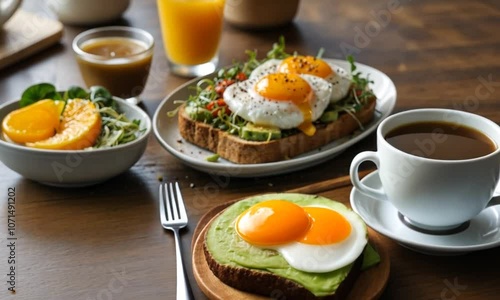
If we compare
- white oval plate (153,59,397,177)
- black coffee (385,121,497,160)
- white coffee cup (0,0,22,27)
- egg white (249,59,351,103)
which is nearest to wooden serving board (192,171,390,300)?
black coffee (385,121,497,160)

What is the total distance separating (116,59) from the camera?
7.15ft

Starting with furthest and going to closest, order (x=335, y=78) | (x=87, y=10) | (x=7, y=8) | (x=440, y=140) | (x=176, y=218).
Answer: (x=87, y=10), (x=7, y=8), (x=335, y=78), (x=176, y=218), (x=440, y=140)

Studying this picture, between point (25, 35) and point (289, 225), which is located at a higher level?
point (289, 225)

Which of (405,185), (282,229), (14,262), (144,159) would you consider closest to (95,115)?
(144,159)

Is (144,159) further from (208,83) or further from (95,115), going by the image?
(208,83)

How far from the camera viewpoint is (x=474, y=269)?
1.40 meters

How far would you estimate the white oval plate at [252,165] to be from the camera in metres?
1.75

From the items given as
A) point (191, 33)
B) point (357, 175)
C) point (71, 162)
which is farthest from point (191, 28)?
point (357, 175)

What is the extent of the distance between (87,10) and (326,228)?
175 centimetres

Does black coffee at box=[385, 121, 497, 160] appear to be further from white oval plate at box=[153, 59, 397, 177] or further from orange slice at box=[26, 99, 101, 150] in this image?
orange slice at box=[26, 99, 101, 150]

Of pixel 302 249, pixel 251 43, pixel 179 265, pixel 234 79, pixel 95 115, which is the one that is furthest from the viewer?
pixel 251 43

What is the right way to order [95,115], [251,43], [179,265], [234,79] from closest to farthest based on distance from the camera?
[179,265]
[95,115]
[234,79]
[251,43]

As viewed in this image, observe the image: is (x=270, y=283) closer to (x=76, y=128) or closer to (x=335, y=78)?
(x=76, y=128)

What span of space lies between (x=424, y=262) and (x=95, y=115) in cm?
89
